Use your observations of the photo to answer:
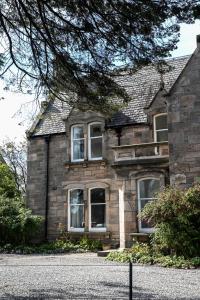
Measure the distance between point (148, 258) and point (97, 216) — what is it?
7027 millimetres

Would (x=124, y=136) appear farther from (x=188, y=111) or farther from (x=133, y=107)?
(x=188, y=111)

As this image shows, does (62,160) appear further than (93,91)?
Yes

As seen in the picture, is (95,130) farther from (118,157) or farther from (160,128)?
(118,157)

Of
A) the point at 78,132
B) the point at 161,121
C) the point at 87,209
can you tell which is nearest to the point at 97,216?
the point at 87,209

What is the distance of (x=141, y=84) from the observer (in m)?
22.6

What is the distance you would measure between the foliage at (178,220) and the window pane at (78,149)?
26.2 feet

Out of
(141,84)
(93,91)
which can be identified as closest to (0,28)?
(93,91)

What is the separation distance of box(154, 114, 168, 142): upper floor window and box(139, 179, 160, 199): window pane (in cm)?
238

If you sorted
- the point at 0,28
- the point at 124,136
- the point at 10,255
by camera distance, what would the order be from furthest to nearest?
the point at 124,136, the point at 10,255, the point at 0,28

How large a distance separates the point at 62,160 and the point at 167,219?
360 inches

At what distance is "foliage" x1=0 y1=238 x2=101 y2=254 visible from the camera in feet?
67.3

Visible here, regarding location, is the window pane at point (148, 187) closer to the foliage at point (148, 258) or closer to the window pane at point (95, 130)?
the foliage at point (148, 258)

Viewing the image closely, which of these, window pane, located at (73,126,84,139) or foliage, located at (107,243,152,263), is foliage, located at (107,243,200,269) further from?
window pane, located at (73,126,84,139)

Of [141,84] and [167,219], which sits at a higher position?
[141,84]
